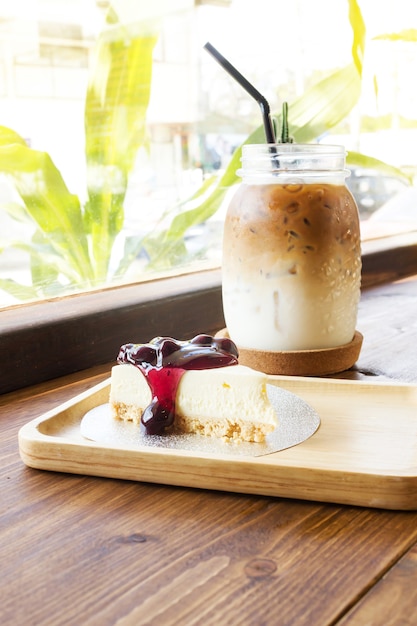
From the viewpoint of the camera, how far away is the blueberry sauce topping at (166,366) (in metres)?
0.65

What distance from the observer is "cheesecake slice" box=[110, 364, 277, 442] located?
631 mm

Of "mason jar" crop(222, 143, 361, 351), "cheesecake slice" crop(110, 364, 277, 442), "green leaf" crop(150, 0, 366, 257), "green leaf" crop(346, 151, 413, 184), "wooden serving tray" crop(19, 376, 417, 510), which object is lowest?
"wooden serving tray" crop(19, 376, 417, 510)

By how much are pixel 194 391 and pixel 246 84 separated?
0.40m

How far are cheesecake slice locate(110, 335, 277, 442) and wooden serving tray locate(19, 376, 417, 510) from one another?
0.05 meters

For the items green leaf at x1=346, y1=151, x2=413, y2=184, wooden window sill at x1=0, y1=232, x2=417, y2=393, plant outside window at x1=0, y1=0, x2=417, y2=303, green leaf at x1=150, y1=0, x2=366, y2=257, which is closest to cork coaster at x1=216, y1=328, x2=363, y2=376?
wooden window sill at x1=0, y1=232, x2=417, y2=393

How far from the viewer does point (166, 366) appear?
65cm

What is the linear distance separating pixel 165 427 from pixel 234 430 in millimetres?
63

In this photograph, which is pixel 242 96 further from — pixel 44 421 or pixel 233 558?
pixel 233 558

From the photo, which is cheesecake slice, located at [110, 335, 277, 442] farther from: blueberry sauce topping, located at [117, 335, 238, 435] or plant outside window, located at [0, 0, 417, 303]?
plant outside window, located at [0, 0, 417, 303]

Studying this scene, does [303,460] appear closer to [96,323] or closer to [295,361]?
[295,361]

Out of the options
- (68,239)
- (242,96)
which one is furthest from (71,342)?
(242,96)

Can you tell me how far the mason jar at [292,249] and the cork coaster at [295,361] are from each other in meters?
0.01

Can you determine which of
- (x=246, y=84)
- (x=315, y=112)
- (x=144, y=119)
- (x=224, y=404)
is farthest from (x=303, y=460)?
(x=315, y=112)

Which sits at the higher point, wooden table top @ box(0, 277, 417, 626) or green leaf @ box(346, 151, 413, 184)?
green leaf @ box(346, 151, 413, 184)
